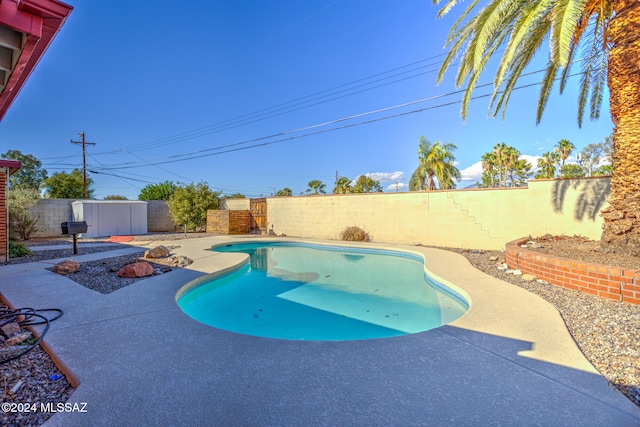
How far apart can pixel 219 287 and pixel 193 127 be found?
1951cm

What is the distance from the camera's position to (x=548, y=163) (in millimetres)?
30953

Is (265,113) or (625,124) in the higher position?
(265,113)

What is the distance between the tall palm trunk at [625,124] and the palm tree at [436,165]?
1898 cm

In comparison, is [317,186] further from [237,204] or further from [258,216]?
[258,216]

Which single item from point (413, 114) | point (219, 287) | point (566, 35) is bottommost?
point (219, 287)

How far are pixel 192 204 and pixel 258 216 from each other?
12.8 ft

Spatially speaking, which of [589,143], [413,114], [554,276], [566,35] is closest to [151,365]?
[554,276]

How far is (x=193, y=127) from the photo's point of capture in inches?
876

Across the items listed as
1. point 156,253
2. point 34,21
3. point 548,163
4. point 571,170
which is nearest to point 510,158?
point 548,163

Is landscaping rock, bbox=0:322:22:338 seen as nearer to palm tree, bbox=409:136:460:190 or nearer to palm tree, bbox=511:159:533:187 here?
palm tree, bbox=409:136:460:190

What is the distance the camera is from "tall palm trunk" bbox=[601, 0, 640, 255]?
4.80 meters

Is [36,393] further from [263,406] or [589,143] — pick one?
[589,143]

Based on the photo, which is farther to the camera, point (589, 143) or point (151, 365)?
point (589, 143)

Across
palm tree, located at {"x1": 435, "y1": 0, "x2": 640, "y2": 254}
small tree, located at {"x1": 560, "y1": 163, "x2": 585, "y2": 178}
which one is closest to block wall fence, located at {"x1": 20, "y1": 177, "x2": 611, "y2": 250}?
palm tree, located at {"x1": 435, "y1": 0, "x2": 640, "y2": 254}
